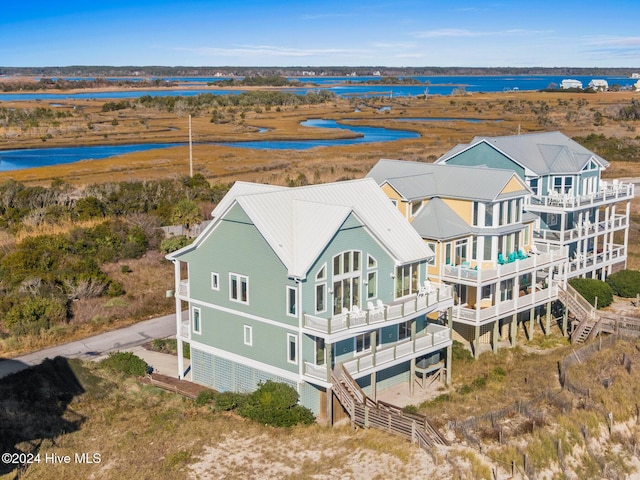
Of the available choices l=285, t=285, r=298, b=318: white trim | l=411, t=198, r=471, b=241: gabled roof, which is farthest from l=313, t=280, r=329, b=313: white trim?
l=411, t=198, r=471, b=241: gabled roof

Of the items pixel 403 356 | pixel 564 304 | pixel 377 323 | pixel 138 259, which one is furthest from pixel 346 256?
pixel 138 259

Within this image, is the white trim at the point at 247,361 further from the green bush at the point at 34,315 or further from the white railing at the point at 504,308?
the white railing at the point at 504,308

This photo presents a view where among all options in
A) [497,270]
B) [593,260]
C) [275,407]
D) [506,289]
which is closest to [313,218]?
[275,407]

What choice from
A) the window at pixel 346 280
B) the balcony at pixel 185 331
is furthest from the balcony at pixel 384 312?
the balcony at pixel 185 331

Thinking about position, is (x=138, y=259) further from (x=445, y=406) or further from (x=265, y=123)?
(x=265, y=123)

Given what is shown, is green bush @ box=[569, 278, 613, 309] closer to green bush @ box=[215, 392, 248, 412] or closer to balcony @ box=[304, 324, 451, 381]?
balcony @ box=[304, 324, 451, 381]

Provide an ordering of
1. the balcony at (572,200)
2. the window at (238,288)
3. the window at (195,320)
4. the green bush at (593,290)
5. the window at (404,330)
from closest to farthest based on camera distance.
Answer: the window at (238,288) < the window at (404,330) < the window at (195,320) < the green bush at (593,290) < the balcony at (572,200)
